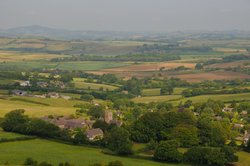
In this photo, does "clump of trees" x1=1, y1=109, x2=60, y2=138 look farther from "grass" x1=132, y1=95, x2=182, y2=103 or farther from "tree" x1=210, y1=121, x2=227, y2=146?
"grass" x1=132, y1=95, x2=182, y2=103

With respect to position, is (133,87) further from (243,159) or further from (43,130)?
(243,159)

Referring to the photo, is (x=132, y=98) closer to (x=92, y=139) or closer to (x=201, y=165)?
(x=92, y=139)

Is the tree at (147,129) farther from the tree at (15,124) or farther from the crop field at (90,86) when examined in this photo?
the crop field at (90,86)

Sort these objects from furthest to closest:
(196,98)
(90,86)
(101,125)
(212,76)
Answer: (212,76) → (90,86) → (196,98) → (101,125)

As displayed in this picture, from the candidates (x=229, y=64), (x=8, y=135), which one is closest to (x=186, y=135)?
(x=8, y=135)

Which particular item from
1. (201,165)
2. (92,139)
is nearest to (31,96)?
(92,139)

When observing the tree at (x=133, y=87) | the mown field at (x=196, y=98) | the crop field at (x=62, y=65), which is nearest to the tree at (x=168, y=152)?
the mown field at (x=196, y=98)
